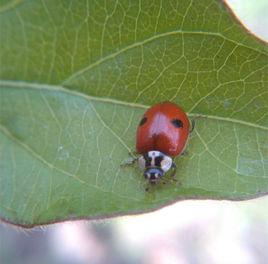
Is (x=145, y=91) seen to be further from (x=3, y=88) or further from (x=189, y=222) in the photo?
(x=189, y=222)

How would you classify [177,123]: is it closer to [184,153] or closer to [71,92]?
[184,153]

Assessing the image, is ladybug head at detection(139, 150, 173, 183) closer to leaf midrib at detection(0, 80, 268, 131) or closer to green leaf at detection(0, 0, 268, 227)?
green leaf at detection(0, 0, 268, 227)

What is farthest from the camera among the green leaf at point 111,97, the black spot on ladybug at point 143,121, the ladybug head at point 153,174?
the black spot on ladybug at point 143,121

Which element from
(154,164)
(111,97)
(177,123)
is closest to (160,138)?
(154,164)

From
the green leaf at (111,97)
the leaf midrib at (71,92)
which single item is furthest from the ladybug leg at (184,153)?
the leaf midrib at (71,92)

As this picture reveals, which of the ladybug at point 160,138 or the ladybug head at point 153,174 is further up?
the ladybug at point 160,138

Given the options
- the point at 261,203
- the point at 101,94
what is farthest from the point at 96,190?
the point at 261,203

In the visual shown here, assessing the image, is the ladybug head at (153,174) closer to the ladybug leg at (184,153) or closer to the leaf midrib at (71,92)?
the ladybug leg at (184,153)

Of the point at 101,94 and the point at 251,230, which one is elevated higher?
the point at 251,230
